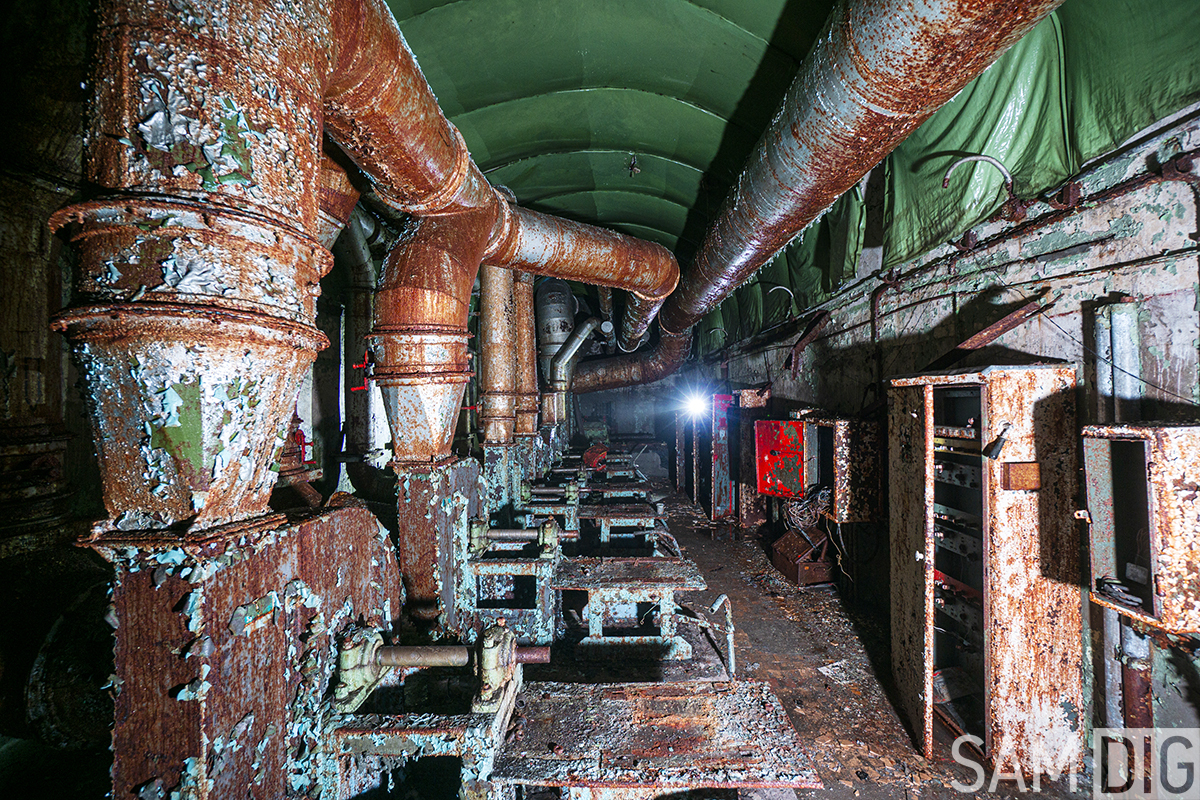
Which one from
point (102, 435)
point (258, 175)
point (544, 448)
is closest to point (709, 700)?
point (102, 435)

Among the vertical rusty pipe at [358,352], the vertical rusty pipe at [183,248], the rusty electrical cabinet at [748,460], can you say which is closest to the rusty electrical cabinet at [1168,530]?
the vertical rusty pipe at [183,248]

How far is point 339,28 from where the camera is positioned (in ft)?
4.75

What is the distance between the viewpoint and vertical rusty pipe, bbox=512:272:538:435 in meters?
5.97

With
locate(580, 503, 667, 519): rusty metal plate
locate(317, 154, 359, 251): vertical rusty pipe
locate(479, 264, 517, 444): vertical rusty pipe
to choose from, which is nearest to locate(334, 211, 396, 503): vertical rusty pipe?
locate(479, 264, 517, 444): vertical rusty pipe

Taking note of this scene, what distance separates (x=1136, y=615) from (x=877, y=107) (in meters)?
2.37

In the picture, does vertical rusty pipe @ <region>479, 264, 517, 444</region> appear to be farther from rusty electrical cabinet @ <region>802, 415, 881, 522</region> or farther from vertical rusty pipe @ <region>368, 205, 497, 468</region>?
rusty electrical cabinet @ <region>802, 415, 881, 522</region>

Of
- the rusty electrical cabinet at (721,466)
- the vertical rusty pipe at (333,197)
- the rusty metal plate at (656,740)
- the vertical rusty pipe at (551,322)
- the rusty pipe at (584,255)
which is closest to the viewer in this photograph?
the rusty metal plate at (656,740)

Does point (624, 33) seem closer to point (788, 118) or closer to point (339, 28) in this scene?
point (788, 118)

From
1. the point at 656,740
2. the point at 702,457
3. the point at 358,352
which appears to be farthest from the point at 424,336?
the point at 702,457

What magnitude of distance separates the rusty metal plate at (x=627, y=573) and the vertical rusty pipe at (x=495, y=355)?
1.83 m

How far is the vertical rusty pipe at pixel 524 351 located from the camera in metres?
5.97

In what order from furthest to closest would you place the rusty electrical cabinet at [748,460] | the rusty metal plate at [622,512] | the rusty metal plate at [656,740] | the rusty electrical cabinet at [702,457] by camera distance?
the rusty electrical cabinet at [702,457] < the rusty electrical cabinet at [748,460] < the rusty metal plate at [622,512] < the rusty metal plate at [656,740]

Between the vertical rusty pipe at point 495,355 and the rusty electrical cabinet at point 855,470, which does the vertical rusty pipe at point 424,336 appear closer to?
the vertical rusty pipe at point 495,355

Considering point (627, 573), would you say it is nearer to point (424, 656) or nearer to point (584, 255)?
point (424, 656)
